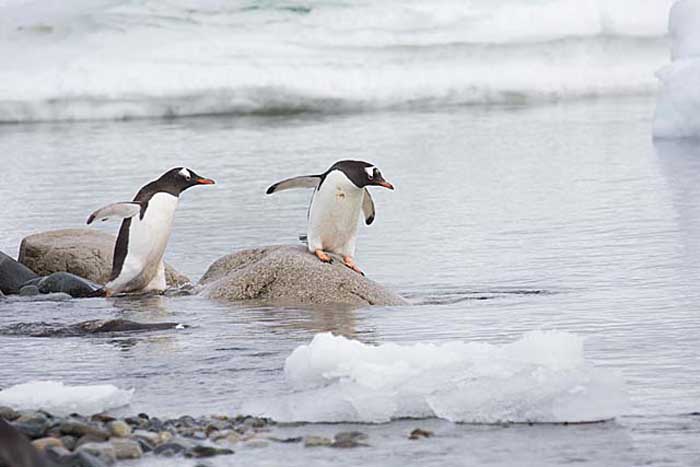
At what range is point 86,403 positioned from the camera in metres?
4.68

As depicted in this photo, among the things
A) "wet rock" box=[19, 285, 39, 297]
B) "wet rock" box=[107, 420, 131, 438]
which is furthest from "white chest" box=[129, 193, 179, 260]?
"wet rock" box=[107, 420, 131, 438]

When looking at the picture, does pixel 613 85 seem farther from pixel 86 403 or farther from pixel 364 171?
pixel 86 403

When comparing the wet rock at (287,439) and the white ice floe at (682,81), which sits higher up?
the white ice floe at (682,81)

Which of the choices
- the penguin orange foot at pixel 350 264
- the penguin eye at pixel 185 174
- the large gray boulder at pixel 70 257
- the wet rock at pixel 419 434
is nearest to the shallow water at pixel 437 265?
the wet rock at pixel 419 434

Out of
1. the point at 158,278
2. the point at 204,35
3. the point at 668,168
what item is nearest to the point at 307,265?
the point at 158,278

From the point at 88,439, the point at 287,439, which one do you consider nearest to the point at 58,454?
the point at 88,439

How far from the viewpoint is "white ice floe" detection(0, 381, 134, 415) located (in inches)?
183

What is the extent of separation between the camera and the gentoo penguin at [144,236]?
8.25 meters

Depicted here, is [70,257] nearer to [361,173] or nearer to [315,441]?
[361,173]

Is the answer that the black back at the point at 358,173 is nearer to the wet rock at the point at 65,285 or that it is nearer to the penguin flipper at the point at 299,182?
the penguin flipper at the point at 299,182

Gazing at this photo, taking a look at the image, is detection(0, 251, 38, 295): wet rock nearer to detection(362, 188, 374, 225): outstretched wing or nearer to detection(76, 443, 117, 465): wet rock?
detection(362, 188, 374, 225): outstretched wing

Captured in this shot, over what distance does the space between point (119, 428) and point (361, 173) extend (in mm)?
3820

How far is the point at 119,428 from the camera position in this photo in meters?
4.30

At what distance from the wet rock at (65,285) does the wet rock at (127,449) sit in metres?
4.10
